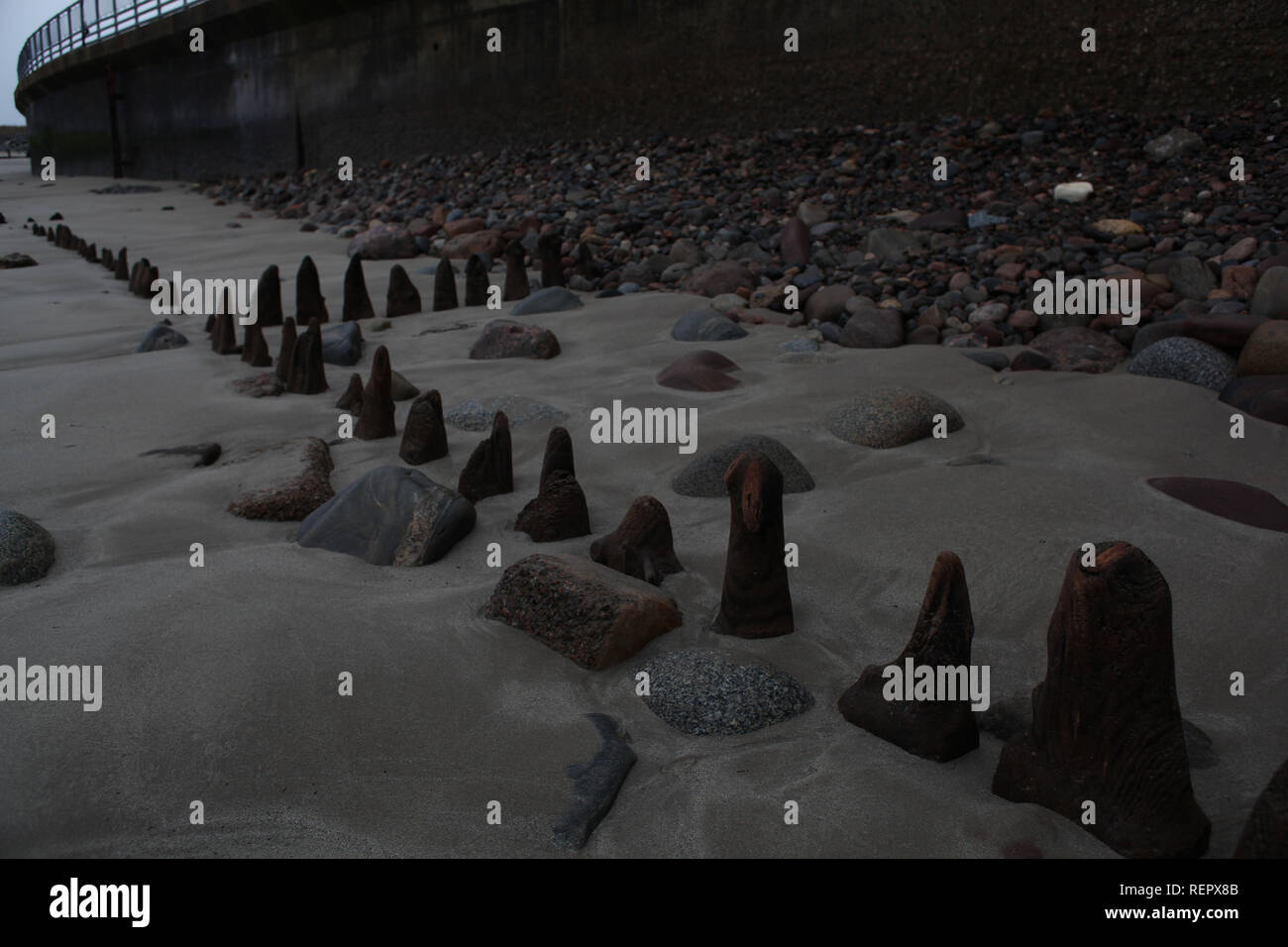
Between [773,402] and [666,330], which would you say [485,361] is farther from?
[773,402]

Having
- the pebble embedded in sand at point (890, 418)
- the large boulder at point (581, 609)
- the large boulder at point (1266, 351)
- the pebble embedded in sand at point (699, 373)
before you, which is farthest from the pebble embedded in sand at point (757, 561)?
the large boulder at point (1266, 351)

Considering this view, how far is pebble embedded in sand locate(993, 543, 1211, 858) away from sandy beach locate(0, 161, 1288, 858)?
7 cm

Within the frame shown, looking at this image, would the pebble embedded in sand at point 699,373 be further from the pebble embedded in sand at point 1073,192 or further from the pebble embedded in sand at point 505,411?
the pebble embedded in sand at point 1073,192

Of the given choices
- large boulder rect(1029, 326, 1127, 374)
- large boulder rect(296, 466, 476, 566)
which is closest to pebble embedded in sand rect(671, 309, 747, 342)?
large boulder rect(1029, 326, 1127, 374)

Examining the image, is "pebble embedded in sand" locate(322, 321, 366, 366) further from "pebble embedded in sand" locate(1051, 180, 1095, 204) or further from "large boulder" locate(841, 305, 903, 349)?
"pebble embedded in sand" locate(1051, 180, 1095, 204)

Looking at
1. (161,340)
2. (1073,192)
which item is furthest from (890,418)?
(161,340)

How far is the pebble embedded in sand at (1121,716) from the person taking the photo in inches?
81.4

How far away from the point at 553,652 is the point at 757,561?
1.97 ft

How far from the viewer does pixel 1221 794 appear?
222cm

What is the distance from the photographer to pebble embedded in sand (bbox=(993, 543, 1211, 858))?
6.79 feet

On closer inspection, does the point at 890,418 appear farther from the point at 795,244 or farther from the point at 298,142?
the point at 298,142

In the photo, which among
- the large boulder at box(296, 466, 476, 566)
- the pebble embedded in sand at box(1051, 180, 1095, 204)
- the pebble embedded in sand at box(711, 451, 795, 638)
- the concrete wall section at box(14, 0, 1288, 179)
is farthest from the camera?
the concrete wall section at box(14, 0, 1288, 179)

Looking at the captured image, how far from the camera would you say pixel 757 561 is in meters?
2.94

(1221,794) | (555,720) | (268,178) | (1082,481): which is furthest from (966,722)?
(268,178)
